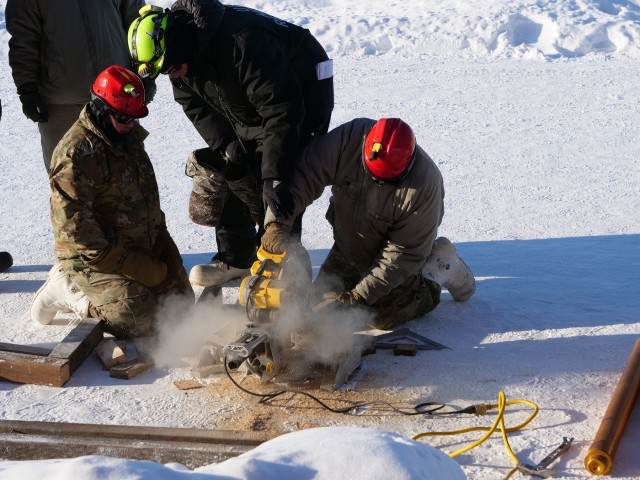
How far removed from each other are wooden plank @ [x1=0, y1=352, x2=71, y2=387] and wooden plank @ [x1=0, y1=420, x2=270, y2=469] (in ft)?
1.57

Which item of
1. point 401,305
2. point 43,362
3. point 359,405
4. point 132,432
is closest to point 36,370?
point 43,362

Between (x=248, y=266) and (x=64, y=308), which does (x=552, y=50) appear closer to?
(x=248, y=266)

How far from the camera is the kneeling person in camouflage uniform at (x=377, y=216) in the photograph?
4.09 metres

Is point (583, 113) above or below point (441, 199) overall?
below

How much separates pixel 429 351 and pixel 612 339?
98 centimetres

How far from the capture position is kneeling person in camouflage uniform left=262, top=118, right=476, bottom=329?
4.09 m

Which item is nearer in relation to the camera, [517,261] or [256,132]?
[256,132]

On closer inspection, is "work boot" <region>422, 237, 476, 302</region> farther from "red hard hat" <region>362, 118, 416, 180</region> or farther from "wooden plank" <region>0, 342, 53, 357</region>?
"wooden plank" <region>0, 342, 53, 357</region>

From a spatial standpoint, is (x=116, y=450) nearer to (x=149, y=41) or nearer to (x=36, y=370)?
(x=36, y=370)

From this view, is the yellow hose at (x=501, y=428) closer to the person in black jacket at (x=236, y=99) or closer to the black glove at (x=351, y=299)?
the black glove at (x=351, y=299)

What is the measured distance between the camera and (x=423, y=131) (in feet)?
25.9

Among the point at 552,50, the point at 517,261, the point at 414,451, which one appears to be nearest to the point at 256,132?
the point at 517,261

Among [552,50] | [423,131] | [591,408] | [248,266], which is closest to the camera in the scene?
[591,408]

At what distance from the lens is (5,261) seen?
5.32 m
